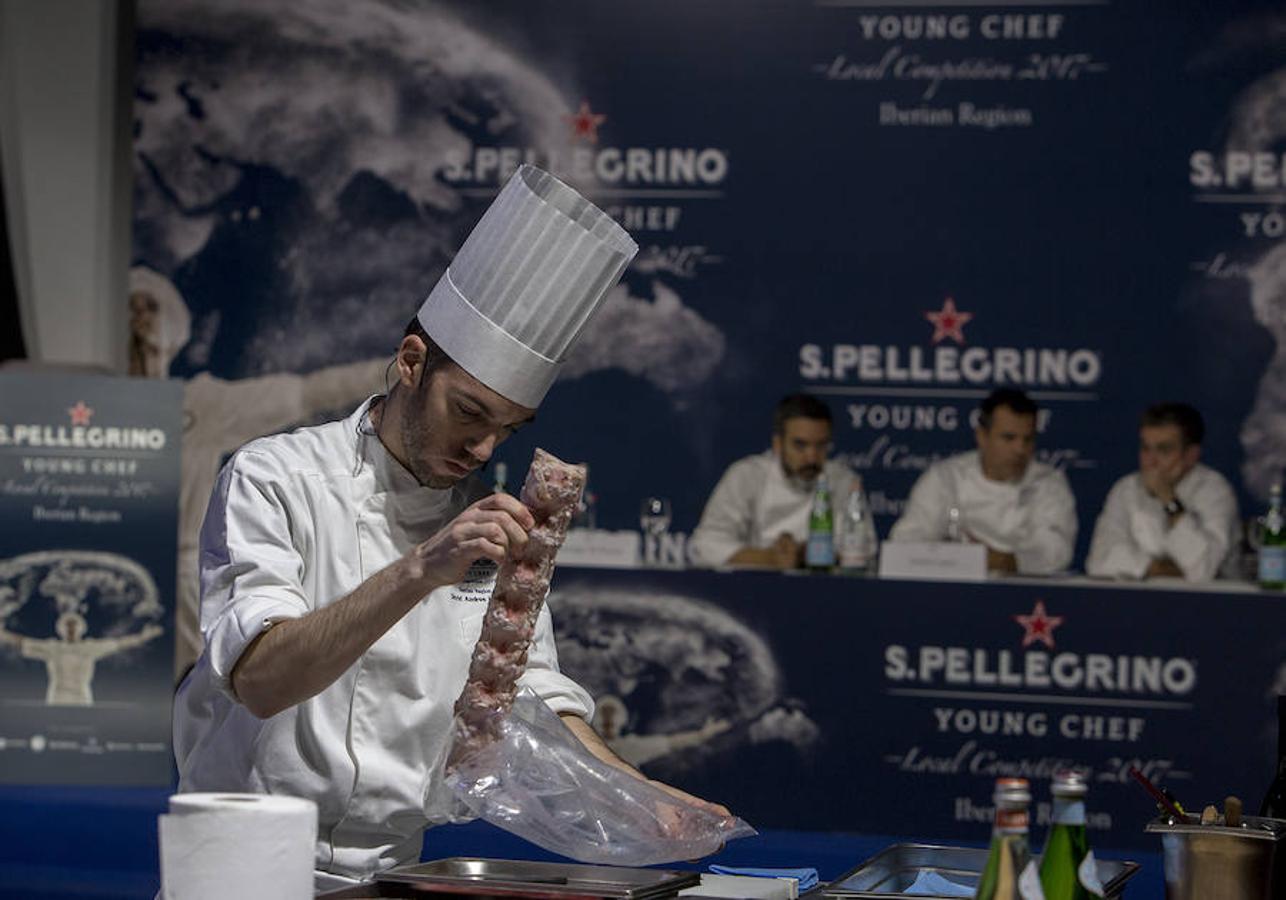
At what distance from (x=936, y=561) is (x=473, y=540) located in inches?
141

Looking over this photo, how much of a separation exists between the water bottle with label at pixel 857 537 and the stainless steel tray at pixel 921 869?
131 inches

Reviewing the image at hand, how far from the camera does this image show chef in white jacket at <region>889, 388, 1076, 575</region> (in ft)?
18.3

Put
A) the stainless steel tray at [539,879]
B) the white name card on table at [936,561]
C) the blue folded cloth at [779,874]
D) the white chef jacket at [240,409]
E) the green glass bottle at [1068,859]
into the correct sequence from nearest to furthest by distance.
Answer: the green glass bottle at [1068,859] → the stainless steel tray at [539,879] → the blue folded cloth at [779,874] → the white name card on table at [936,561] → the white chef jacket at [240,409]

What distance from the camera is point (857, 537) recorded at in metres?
5.54

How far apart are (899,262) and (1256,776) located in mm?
1898

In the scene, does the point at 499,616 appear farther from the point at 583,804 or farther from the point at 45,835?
the point at 45,835

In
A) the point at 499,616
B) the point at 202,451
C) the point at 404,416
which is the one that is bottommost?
the point at 499,616

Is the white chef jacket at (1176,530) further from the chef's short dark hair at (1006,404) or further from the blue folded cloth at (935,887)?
the blue folded cloth at (935,887)

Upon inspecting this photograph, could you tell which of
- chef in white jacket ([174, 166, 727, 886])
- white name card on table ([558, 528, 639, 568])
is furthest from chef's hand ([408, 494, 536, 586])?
white name card on table ([558, 528, 639, 568])

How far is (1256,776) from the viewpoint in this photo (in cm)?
498

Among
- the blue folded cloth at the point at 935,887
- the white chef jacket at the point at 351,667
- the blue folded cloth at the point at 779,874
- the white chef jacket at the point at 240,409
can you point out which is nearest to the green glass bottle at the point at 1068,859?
the blue folded cloth at the point at 935,887

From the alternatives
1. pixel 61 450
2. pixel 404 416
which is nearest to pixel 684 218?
pixel 61 450

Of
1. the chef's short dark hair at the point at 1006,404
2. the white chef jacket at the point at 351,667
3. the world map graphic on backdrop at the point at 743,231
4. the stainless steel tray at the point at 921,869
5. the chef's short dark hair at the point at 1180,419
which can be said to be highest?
the world map graphic on backdrop at the point at 743,231

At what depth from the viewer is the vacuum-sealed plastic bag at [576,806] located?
1894mm
